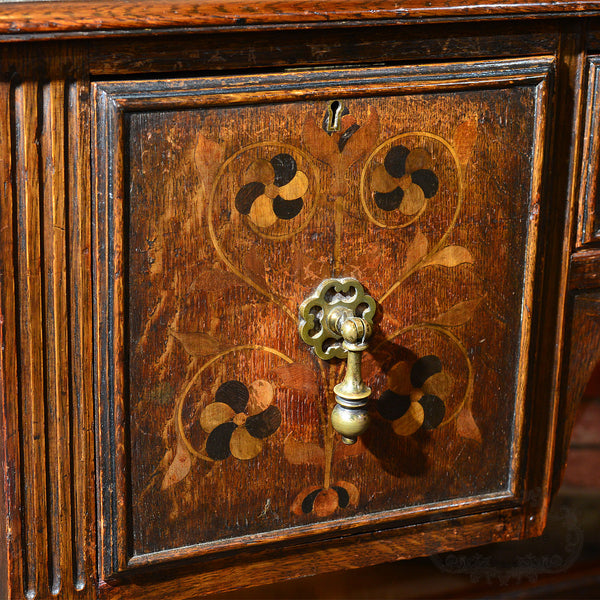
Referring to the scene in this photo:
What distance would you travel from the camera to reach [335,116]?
738 mm

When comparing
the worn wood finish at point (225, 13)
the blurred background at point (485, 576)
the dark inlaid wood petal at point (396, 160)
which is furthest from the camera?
the blurred background at point (485, 576)

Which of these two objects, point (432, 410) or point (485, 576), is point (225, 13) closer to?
point (432, 410)

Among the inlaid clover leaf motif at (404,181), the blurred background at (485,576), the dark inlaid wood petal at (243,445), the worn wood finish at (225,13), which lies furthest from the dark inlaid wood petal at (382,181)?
the blurred background at (485,576)

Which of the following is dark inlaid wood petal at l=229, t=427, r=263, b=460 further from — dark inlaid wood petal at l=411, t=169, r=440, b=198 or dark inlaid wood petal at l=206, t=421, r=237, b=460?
dark inlaid wood petal at l=411, t=169, r=440, b=198

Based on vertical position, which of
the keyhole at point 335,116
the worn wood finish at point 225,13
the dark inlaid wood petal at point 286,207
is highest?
the worn wood finish at point 225,13

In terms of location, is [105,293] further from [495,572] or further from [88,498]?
[495,572]

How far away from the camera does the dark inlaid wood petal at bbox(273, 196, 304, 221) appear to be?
0.74 metres

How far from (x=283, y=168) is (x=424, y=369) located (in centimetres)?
21

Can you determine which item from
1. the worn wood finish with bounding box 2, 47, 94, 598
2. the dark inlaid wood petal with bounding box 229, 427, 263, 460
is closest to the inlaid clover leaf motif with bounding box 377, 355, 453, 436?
the dark inlaid wood petal with bounding box 229, 427, 263, 460

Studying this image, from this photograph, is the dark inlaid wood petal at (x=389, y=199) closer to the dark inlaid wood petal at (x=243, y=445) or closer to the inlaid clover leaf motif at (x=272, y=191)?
the inlaid clover leaf motif at (x=272, y=191)

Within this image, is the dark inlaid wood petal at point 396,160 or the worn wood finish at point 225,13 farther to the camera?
the dark inlaid wood petal at point 396,160

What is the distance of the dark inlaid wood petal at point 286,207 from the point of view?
2.42 ft

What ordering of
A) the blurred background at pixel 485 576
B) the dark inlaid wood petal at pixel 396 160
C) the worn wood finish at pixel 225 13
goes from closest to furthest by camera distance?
1. the worn wood finish at pixel 225 13
2. the dark inlaid wood petal at pixel 396 160
3. the blurred background at pixel 485 576

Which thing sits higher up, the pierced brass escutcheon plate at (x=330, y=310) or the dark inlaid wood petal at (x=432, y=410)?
the pierced brass escutcheon plate at (x=330, y=310)
